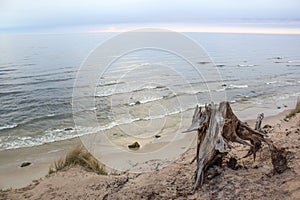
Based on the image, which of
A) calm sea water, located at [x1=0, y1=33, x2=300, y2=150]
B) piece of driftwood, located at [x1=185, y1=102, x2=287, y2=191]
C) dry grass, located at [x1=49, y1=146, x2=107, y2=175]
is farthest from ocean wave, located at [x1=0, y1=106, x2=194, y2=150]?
piece of driftwood, located at [x1=185, y1=102, x2=287, y2=191]

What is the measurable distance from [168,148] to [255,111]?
336 inches

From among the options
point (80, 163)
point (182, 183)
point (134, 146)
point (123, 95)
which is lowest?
point (134, 146)

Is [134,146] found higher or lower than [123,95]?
lower

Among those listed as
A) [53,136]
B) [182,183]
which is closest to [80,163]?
[182,183]

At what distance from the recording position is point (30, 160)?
993 cm

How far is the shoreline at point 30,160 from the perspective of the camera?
331 inches

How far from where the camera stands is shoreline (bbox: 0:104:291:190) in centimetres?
840

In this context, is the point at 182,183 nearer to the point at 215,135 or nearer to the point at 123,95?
the point at 215,135

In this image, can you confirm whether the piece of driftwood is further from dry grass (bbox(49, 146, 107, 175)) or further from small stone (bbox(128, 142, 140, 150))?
small stone (bbox(128, 142, 140, 150))

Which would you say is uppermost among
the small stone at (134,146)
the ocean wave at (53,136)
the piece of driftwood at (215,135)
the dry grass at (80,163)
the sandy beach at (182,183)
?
the piece of driftwood at (215,135)

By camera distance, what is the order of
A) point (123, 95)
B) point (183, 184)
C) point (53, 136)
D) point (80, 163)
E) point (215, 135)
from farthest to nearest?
1. point (123, 95)
2. point (53, 136)
3. point (80, 163)
4. point (183, 184)
5. point (215, 135)

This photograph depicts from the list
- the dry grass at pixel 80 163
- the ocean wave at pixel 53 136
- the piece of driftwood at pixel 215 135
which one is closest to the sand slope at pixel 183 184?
the piece of driftwood at pixel 215 135

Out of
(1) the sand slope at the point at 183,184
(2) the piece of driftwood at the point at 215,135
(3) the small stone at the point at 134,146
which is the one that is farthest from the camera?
(3) the small stone at the point at 134,146

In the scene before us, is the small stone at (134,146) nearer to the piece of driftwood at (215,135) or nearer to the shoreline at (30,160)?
the shoreline at (30,160)
